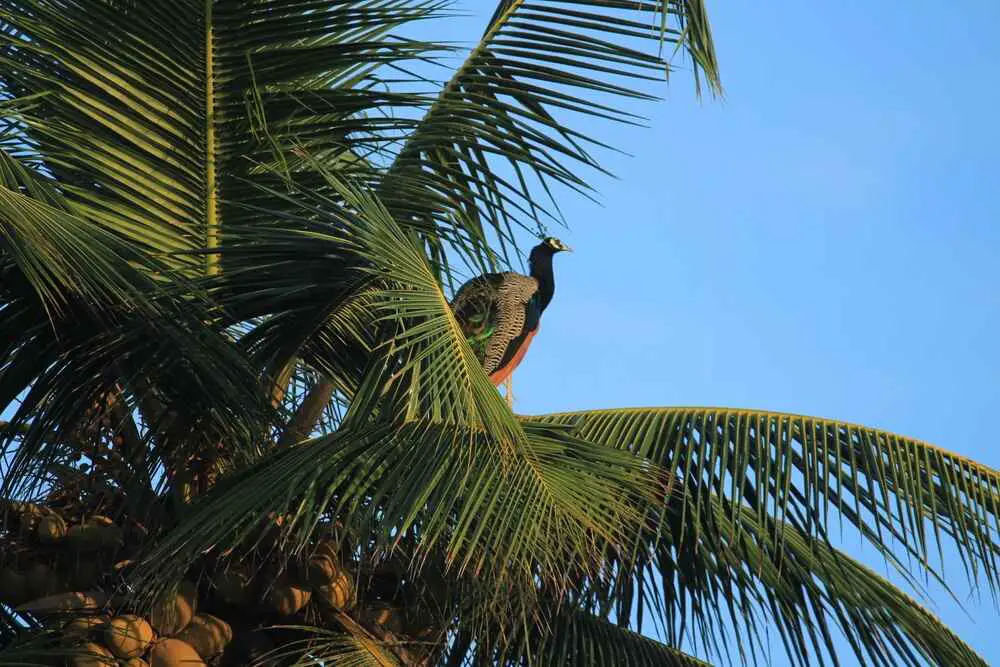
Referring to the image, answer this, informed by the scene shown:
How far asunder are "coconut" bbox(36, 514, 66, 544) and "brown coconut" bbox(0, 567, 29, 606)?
0.13m

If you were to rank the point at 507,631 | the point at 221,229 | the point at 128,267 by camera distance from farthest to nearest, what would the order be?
the point at 507,631 → the point at 221,229 → the point at 128,267

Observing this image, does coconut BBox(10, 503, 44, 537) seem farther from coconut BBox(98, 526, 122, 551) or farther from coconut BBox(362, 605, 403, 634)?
coconut BBox(362, 605, 403, 634)

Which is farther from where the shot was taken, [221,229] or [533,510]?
[221,229]

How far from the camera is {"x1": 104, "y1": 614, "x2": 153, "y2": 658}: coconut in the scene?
14.2 feet

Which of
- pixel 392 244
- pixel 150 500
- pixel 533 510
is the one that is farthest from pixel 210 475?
pixel 533 510

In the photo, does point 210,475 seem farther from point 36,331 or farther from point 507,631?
point 507,631

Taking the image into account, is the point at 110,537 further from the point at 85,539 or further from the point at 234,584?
the point at 234,584

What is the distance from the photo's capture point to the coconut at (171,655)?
14.3ft

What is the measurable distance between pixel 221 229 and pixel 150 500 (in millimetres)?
836

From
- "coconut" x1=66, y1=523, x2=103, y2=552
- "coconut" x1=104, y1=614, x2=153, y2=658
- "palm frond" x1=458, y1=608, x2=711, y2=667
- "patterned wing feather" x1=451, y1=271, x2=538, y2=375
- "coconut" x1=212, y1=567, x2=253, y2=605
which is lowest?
"coconut" x1=104, y1=614, x2=153, y2=658

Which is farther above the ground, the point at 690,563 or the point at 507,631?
the point at 690,563

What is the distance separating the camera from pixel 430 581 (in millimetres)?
4840

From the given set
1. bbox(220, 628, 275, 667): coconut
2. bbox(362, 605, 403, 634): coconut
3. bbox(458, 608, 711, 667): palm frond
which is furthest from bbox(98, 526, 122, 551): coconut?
bbox(458, 608, 711, 667): palm frond

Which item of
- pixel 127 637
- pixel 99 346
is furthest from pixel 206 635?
pixel 99 346
